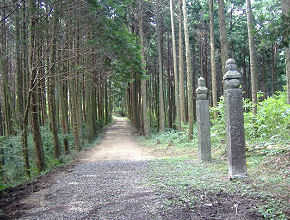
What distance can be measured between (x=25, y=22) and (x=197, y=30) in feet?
54.3

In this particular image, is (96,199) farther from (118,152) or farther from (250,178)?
(118,152)

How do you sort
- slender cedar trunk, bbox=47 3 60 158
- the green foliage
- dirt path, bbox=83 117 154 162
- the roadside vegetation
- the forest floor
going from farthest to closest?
dirt path, bbox=83 117 154 162 < slender cedar trunk, bbox=47 3 60 158 < the green foliage < the roadside vegetation < the forest floor

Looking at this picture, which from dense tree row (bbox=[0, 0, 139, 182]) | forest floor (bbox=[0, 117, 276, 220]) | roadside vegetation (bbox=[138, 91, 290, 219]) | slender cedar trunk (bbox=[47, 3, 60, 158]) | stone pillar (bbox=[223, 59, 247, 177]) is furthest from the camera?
slender cedar trunk (bbox=[47, 3, 60, 158])

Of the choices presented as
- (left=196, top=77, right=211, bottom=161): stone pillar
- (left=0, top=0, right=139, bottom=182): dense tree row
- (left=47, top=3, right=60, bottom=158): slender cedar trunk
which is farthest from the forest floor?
(left=47, top=3, right=60, bottom=158): slender cedar trunk

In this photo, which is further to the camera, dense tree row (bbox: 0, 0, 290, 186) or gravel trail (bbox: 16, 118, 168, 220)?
dense tree row (bbox: 0, 0, 290, 186)

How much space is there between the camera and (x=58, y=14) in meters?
8.26

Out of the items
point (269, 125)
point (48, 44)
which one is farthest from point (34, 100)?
point (269, 125)

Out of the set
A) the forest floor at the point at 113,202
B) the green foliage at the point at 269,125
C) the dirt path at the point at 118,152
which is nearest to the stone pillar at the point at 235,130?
the forest floor at the point at 113,202

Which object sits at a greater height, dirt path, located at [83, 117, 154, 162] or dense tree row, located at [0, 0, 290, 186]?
dense tree row, located at [0, 0, 290, 186]

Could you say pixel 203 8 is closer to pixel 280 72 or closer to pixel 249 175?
pixel 280 72

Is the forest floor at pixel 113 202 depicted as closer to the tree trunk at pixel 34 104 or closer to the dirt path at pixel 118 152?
the tree trunk at pixel 34 104

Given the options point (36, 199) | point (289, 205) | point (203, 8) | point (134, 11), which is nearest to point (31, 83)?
point (36, 199)

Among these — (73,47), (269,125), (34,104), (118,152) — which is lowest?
(118,152)

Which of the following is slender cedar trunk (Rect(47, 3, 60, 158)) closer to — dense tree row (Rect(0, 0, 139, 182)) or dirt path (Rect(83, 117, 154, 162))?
dense tree row (Rect(0, 0, 139, 182))
